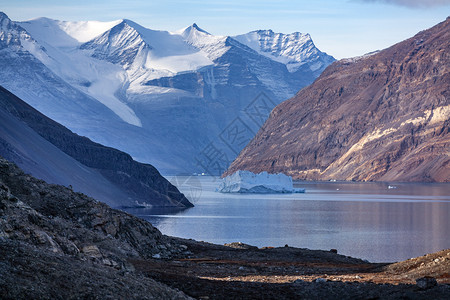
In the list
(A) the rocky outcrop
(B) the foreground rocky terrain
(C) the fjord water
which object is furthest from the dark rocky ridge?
(A) the rocky outcrop

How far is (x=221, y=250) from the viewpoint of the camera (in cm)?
3291

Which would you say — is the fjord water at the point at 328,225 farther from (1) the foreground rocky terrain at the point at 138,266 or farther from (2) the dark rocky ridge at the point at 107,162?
(1) the foreground rocky terrain at the point at 138,266

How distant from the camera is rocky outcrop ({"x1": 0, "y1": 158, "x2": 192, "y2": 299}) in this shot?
511 inches

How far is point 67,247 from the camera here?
18750 mm

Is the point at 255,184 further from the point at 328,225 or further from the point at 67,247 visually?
the point at 67,247

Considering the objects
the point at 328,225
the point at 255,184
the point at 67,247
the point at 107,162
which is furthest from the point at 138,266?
the point at 255,184

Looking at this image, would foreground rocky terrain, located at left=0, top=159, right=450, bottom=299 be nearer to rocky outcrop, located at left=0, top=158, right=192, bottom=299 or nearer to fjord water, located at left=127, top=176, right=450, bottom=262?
rocky outcrop, located at left=0, top=158, right=192, bottom=299

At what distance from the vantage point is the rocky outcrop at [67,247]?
1297 cm

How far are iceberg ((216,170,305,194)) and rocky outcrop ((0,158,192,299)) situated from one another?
320 ft

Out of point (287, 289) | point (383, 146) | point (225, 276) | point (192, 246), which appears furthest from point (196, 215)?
point (383, 146)

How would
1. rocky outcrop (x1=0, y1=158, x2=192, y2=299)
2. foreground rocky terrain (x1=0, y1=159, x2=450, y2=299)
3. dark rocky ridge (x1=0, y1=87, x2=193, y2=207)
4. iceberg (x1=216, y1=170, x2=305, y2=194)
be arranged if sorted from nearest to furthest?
rocky outcrop (x1=0, y1=158, x2=192, y2=299), foreground rocky terrain (x1=0, y1=159, x2=450, y2=299), dark rocky ridge (x1=0, y1=87, x2=193, y2=207), iceberg (x1=216, y1=170, x2=305, y2=194)

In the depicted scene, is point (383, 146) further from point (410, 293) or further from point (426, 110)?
point (410, 293)

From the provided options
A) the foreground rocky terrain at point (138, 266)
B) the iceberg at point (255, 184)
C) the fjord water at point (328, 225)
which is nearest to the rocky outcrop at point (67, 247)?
the foreground rocky terrain at point (138, 266)

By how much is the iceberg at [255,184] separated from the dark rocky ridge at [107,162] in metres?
40.4
